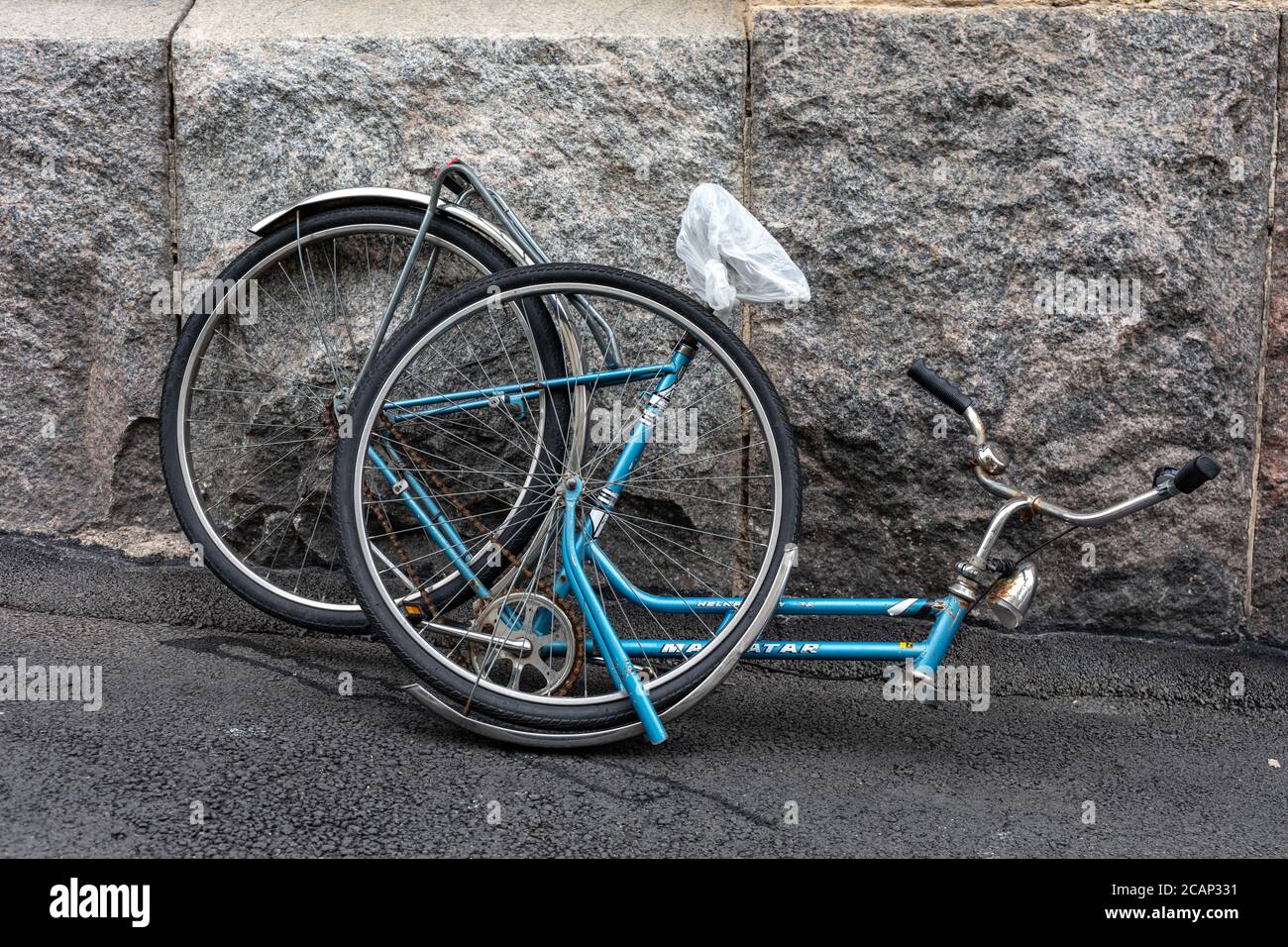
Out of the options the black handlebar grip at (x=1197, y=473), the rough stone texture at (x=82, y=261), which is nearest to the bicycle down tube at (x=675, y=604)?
the black handlebar grip at (x=1197, y=473)

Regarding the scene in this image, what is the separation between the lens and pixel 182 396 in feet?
11.2

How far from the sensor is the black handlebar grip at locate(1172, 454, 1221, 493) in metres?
2.74

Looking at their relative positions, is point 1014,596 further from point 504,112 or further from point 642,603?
point 504,112

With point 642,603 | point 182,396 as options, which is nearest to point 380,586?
point 642,603

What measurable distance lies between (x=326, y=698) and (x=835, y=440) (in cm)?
162

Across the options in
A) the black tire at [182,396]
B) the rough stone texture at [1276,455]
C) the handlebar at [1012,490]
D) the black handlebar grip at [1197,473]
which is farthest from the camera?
the rough stone texture at [1276,455]

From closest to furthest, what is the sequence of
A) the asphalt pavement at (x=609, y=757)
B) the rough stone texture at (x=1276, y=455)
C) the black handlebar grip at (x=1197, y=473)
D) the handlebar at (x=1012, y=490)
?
the asphalt pavement at (x=609, y=757), the black handlebar grip at (x=1197, y=473), the handlebar at (x=1012, y=490), the rough stone texture at (x=1276, y=455)

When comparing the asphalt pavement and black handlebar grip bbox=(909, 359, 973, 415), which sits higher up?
black handlebar grip bbox=(909, 359, 973, 415)

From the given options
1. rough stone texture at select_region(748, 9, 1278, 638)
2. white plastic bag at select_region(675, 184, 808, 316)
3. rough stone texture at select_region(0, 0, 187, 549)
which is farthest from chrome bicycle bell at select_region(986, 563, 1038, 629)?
rough stone texture at select_region(0, 0, 187, 549)

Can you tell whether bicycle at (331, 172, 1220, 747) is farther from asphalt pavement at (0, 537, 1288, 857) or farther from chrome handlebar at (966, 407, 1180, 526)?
asphalt pavement at (0, 537, 1288, 857)

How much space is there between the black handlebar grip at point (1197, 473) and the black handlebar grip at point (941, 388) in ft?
1.72

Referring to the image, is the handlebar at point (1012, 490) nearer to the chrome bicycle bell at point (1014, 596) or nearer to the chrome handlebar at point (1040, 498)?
the chrome handlebar at point (1040, 498)

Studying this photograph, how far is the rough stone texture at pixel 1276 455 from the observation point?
3.43 metres

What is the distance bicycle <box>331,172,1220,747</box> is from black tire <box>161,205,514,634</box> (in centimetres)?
20
